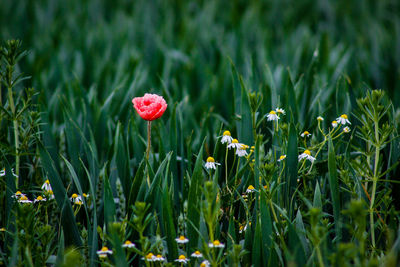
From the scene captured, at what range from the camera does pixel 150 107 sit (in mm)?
1406

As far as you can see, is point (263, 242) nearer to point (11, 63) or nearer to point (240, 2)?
point (11, 63)

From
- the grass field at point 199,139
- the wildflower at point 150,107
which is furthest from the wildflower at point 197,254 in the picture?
the wildflower at point 150,107

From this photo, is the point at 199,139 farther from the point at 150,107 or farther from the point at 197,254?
the point at 197,254

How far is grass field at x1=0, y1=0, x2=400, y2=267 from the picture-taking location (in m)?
1.22

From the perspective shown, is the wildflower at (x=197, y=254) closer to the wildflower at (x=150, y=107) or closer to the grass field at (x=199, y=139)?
the grass field at (x=199, y=139)

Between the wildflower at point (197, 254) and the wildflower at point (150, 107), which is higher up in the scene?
the wildflower at point (150, 107)

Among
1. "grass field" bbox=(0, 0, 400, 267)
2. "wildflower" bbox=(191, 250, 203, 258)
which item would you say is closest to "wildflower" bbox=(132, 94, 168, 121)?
"grass field" bbox=(0, 0, 400, 267)

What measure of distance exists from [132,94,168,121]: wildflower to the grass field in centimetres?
13

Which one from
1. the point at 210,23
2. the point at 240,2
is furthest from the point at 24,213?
the point at 240,2

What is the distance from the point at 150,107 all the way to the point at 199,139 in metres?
0.37

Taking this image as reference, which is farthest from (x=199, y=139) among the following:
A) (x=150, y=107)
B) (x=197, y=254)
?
(x=197, y=254)

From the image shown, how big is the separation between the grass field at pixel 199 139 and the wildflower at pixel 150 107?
5.1 inches

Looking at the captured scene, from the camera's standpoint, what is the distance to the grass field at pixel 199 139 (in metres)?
1.22

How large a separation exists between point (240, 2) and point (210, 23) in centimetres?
85
